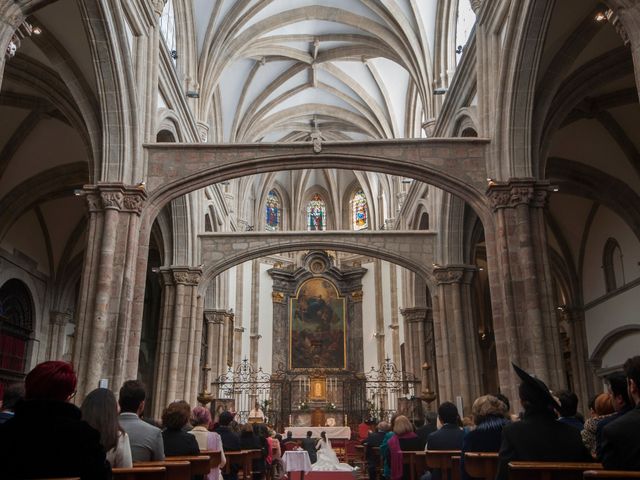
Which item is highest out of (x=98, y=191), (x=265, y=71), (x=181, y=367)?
(x=265, y=71)

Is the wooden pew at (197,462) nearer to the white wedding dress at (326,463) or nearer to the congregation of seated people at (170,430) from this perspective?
the congregation of seated people at (170,430)

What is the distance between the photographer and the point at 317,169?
2047 cm

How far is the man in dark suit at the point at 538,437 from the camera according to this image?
11.8ft

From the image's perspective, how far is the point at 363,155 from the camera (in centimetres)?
1292

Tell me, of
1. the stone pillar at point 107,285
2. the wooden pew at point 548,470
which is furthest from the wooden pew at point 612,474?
the stone pillar at point 107,285

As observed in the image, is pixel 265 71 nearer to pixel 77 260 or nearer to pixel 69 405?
pixel 77 260

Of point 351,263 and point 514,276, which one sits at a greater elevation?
point 351,263

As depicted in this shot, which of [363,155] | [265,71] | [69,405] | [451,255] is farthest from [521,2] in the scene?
[265,71]

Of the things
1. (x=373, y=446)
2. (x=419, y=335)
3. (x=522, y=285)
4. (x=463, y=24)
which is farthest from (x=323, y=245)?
(x=373, y=446)

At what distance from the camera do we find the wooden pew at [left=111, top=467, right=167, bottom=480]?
351 centimetres

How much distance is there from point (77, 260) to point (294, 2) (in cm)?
1163

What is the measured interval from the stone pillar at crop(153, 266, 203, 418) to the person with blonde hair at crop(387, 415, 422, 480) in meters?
9.30

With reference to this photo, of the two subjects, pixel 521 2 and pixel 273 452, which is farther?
pixel 273 452

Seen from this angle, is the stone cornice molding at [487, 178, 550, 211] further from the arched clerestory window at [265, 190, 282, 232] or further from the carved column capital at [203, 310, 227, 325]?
the arched clerestory window at [265, 190, 282, 232]
